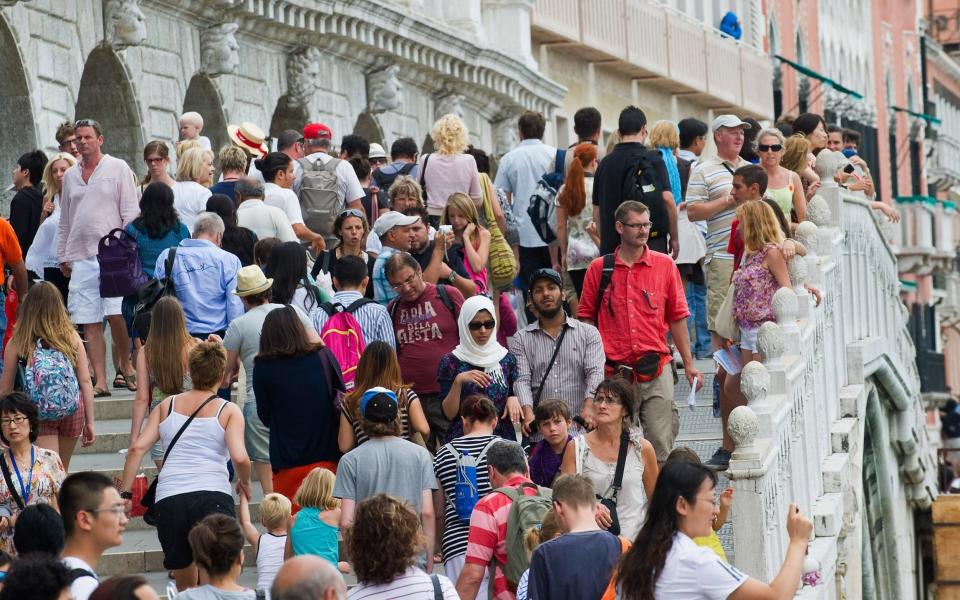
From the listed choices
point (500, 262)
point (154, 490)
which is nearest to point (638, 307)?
point (500, 262)

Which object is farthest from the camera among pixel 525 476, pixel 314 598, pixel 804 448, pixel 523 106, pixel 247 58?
pixel 523 106

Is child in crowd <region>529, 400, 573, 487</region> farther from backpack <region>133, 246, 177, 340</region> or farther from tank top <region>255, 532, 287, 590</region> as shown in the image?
backpack <region>133, 246, 177, 340</region>

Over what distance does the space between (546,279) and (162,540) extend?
2622 mm

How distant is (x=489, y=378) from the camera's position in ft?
33.0

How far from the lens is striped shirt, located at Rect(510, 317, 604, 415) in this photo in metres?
10.4

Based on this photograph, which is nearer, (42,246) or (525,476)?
(525,476)

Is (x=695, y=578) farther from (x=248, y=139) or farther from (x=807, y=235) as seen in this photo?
(x=248, y=139)

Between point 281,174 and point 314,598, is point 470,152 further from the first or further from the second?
point 314,598

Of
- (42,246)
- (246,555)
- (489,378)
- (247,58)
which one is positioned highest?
(247,58)

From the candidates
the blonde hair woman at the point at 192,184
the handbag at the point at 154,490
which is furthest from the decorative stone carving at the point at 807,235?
the handbag at the point at 154,490

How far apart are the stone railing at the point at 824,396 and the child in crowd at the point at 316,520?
1.97 meters

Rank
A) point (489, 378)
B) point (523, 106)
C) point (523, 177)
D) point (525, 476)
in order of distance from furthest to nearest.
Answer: point (523, 106) → point (523, 177) → point (489, 378) → point (525, 476)

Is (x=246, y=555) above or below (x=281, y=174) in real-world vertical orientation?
below

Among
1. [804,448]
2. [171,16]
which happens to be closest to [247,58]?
[171,16]
